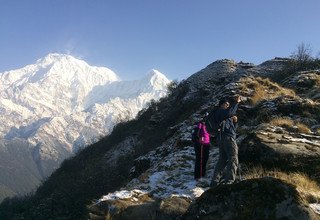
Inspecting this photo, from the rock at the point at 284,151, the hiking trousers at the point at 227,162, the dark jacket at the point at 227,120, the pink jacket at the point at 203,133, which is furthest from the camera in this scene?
the pink jacket at the point at 203,133

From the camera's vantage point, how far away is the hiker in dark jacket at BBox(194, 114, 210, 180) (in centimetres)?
1683

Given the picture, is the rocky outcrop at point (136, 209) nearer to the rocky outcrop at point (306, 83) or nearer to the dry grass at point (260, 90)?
the dry grass at point (260, 90)

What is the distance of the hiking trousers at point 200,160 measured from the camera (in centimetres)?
1681

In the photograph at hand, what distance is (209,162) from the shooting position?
1927 centimetres

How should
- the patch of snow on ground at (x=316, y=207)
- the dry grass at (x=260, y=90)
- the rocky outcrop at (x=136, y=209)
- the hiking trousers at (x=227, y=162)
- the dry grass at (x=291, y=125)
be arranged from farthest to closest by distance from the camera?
the dry grass at (x=260, y=90) < the dry grass at (x=291, y=125) < the hiking trousers at (x=227, y=162) < the rocky outcrop at (x=136, y=209) < the patch of snow on ground at (x=316, y=207)

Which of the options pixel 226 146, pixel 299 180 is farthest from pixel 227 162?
pixel 299 180

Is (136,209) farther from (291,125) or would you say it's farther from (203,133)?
(291,125)

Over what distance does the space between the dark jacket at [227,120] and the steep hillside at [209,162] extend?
1.44m

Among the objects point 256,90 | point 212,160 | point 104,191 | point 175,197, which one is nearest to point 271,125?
point 212,160

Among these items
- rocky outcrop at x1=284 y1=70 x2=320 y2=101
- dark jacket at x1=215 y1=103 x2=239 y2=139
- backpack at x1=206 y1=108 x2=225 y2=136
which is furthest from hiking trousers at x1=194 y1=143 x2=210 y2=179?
rocky outcrop at x1=284 y1=70 x2=320 y2=101

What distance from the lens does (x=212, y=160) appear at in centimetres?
1956

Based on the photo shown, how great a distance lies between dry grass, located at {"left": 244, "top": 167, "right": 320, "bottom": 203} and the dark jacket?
1.46 metres

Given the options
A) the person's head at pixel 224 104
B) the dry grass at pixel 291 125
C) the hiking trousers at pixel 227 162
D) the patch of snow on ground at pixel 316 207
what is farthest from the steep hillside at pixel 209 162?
the person's head at pixel 224 104

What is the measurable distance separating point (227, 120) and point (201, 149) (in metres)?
2.35
